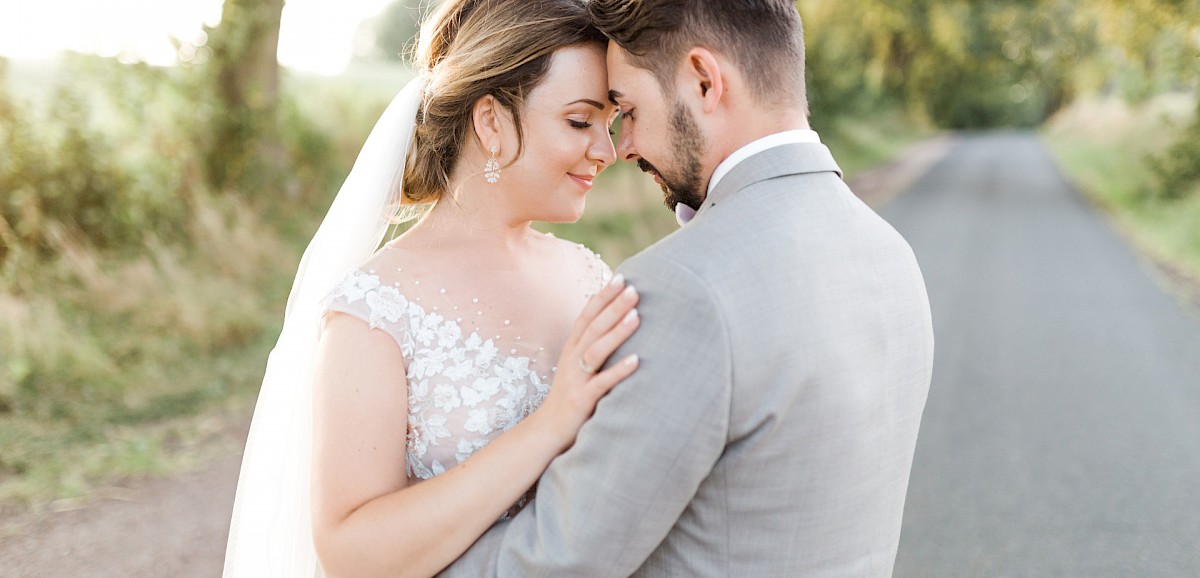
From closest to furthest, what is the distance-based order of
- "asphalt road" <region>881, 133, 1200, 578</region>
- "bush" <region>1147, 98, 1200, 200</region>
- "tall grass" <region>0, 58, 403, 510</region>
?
"asphalt road" <region>881, 133, 1200, 578</region>
"tall grass" <region>0, 58, 403, 510</region>
"bush" <region>1147, 98, 1200, 200</region>

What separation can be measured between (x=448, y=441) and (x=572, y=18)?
1.00m

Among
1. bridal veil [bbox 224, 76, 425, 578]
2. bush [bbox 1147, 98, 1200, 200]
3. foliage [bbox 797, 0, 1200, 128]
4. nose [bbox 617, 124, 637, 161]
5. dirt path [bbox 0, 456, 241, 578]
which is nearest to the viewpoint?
nose [bbox 617, 124, 637, 161]

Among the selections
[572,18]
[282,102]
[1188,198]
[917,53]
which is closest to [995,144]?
[917,53]

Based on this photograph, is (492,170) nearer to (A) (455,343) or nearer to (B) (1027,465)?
(A) (455,343)

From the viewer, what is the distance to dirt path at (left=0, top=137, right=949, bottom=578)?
12.7ft

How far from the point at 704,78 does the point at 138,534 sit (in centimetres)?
372

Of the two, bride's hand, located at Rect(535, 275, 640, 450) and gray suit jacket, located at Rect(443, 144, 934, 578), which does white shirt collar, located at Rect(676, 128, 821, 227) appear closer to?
gray suit jacket, located at Rect(443, 144, 934, 578)

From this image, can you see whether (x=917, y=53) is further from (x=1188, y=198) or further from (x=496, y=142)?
(x=496, y=142)

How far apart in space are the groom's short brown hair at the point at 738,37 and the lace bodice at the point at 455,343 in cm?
78

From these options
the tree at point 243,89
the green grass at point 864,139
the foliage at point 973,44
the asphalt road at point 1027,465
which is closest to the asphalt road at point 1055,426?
the asphalt road at point 1027,465

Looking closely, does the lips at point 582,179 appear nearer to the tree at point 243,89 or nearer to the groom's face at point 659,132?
the groom's face at point 659,132

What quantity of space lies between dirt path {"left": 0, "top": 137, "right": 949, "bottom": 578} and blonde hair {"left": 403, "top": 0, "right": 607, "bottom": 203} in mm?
2577

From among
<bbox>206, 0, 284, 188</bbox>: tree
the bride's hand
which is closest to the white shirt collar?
the bride's hand

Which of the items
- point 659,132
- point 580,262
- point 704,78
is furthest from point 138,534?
point 704,78
